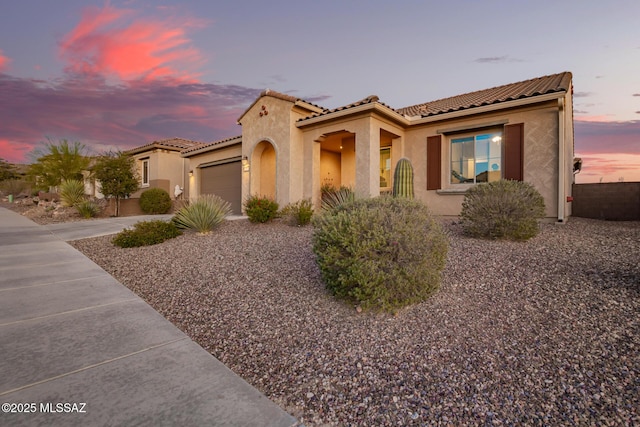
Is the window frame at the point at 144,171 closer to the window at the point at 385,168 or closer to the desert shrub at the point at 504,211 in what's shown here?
the window at the point at 385,168

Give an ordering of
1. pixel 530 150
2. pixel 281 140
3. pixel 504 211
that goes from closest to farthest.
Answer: pixel 504 211
pixel 530 150
pixel 281 140

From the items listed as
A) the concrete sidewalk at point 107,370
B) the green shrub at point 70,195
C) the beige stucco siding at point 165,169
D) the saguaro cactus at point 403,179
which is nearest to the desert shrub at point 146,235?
the concrete sidewalk at point 107,370

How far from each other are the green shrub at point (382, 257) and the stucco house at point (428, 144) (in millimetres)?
6114

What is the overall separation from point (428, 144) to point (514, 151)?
2.64 metres

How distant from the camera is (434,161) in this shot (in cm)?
1055

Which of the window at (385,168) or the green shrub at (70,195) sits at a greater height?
the window at (385,168)

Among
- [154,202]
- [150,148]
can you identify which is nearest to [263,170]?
[154,202]

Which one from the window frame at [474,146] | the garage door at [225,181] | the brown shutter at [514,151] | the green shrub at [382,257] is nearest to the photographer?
the green shrub at [382,257]

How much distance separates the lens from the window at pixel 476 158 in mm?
9812

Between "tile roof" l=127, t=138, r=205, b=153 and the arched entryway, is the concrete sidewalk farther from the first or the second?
"tile roof" l=127, t=138, r=205, b=153

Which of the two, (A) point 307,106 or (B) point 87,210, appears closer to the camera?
(A) point 307,106

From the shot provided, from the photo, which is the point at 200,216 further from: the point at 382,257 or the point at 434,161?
the point at 434,161

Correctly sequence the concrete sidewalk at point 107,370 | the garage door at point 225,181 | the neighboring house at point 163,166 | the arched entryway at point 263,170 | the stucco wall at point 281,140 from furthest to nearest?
the neighboring house at point 163,166 → the garage door at point 225,181 → the arched entryway at point 263,170 → the stucco wall at point 281,140 → the concrete sidewalk at point 107,370

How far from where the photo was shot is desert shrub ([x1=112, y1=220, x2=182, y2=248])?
679 centimetres
